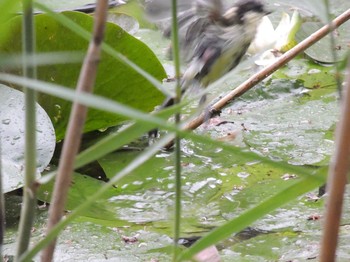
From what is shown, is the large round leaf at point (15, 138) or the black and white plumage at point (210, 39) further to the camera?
the large round leaf at point (15, 138)

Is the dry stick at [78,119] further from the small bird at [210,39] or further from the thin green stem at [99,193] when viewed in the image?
the small bird at [210,39]

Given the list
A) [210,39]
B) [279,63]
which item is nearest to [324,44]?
[279,63]

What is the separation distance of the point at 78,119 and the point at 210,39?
44 cm

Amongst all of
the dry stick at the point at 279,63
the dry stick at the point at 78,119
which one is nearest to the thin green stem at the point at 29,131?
the dry stick at the point at 78,119

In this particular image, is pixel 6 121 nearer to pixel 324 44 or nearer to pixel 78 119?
pixel 78 119

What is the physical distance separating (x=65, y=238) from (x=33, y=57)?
0.71 metres

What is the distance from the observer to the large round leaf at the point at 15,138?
1263 millimetres

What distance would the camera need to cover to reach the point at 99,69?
1.53 metres

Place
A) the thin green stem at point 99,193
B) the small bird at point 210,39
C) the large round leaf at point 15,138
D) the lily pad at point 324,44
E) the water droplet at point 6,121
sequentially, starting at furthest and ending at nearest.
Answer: the lily pad at point 324,44, the water droplet at point 6,121, the large round leaf at point 15,138, the small bird at point 210,39, the thin green stem at point 99,193

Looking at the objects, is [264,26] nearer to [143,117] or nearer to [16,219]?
[16,219]

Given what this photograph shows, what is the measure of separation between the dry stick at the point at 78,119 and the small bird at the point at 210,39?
398mm

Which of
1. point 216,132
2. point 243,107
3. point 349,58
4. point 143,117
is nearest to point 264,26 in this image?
point 243,107

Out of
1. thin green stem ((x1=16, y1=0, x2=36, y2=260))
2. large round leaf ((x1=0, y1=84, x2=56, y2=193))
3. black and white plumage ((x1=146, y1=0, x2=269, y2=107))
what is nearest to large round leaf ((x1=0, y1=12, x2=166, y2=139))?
large round leaf ((x1=0, y1=84, x2=56, y2=193))

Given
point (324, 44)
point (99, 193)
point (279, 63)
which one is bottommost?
point (99, 193)
